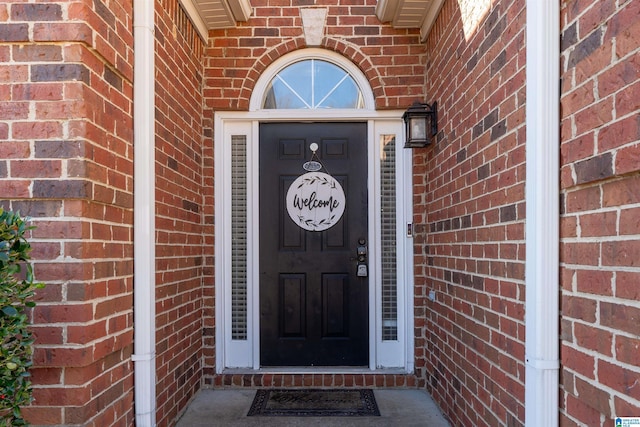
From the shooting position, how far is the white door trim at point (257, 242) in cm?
381

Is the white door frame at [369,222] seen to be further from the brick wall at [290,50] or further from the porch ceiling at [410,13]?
the porch ceiling at [410,13]

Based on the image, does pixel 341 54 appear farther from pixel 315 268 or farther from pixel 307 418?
pixel 307 418

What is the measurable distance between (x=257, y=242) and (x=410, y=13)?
212 cm

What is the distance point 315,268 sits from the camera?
3.85 metres

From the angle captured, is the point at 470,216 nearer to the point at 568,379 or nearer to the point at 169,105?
the point at 568,379

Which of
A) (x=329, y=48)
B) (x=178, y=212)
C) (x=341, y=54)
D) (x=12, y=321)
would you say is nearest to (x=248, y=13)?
(x=329, y=48)

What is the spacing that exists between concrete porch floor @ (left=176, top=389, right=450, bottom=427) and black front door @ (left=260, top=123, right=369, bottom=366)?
15.3 inches

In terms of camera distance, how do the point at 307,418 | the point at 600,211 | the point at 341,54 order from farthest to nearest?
the point at 341,54
the point at 307,418
the point at 600,211

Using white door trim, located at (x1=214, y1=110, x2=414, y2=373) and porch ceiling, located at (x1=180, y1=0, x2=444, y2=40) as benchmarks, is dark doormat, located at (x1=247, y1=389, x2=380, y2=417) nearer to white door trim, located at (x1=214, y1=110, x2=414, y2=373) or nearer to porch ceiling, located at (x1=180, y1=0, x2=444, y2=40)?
white door trim, located at (x1=214, y1=110, x2=414, y2=373)

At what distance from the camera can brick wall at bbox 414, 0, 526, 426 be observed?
6.75ft

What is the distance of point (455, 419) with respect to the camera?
2910mm

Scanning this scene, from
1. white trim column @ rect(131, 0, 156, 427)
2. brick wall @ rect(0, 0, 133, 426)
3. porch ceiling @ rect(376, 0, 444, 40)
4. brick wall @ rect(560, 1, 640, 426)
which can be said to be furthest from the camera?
porch ceiling @ rect(376, 0, 444, 40)

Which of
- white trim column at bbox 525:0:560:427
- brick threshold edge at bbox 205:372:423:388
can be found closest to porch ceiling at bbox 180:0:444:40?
white trim column at bbox 525:0:560:427

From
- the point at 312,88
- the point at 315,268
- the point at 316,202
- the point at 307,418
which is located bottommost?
the point at 307,418
